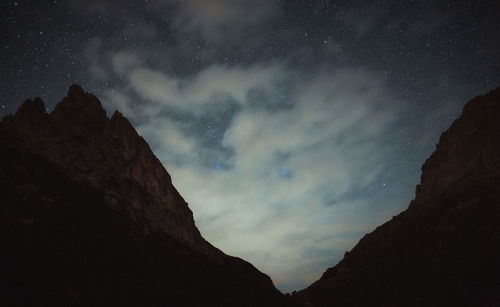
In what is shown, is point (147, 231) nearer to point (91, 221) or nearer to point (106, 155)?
point (91, 221)

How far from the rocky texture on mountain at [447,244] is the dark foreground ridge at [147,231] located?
1.04ft

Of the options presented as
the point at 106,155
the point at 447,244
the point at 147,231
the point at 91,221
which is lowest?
the point at 447,244

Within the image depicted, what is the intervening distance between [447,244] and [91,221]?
8592 cm

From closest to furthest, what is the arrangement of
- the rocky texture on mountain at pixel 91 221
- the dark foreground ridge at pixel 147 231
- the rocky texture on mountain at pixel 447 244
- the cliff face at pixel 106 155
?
the rocky texture on mountain at pixel 91 221, the dark foreground ridge at pixel 147 231, the rocky texture on mountain at pixel 447 244, the cliff face at pixel 106 155

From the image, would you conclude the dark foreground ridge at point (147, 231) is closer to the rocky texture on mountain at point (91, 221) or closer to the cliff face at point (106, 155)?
the rocky texture on mountain at point (91, 221)

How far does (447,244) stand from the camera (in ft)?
210

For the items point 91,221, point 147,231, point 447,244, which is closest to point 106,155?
point 147,231

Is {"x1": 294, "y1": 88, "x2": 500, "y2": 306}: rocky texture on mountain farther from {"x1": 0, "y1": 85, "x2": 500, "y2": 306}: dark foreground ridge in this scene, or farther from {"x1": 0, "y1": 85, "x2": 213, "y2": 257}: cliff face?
{"x1": 0, "y1": 85, "x2": 213, "y2": 257}: cliff face

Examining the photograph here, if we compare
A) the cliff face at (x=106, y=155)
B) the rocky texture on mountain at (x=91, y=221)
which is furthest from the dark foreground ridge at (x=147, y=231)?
the cliff face at (x=106, y=155)

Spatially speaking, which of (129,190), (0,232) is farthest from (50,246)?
(129,190)

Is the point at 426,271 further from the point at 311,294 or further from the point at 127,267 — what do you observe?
the point at 127,267

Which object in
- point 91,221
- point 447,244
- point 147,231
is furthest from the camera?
point 147,231

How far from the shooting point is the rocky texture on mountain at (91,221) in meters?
32.7

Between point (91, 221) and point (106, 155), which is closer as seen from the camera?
point (91, 221)
